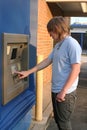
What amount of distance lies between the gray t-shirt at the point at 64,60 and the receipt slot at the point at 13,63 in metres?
0.45

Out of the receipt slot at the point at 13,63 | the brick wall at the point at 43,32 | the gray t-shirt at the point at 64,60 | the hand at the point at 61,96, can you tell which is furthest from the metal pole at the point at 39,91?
the brick wall at the point at 43,32

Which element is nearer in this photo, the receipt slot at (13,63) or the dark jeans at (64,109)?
the receipt slot at (13,63)

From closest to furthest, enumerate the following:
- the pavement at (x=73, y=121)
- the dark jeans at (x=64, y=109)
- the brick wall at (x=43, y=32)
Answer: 1. the dark jeans at (x=64, y=109)
2. the pavement at (x=73, y=121)
3. the brick wall at (x=43, y=32)

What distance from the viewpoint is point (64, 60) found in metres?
4.04

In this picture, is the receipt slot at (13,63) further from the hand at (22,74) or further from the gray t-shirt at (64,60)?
the gray t-shirt at (64,60)

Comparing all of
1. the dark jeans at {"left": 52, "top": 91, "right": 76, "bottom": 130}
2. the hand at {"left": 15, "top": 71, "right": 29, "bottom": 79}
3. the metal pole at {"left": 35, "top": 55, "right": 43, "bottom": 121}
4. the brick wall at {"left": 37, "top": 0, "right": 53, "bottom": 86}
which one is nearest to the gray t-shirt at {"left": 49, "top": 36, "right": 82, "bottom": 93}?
the dark jeans at {"left": 52, "top": 91, "right": 76, "bottom": 130}

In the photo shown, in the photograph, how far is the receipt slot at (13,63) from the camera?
149 inches

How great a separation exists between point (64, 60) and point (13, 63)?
2.00ft

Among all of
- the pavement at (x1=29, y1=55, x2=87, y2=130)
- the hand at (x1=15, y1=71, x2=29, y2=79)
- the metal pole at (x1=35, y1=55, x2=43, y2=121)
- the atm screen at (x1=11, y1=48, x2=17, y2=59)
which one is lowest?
the pavement at (x1=29, y1=55, x2=87, y2=130)

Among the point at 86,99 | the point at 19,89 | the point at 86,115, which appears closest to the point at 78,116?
the point at 86,115

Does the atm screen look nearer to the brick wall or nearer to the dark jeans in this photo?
the dark jeans

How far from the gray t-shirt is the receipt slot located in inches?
17.7

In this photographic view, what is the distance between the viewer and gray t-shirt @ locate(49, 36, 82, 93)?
13.1ft

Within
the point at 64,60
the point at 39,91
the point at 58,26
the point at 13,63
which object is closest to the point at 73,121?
the point at 39,91
